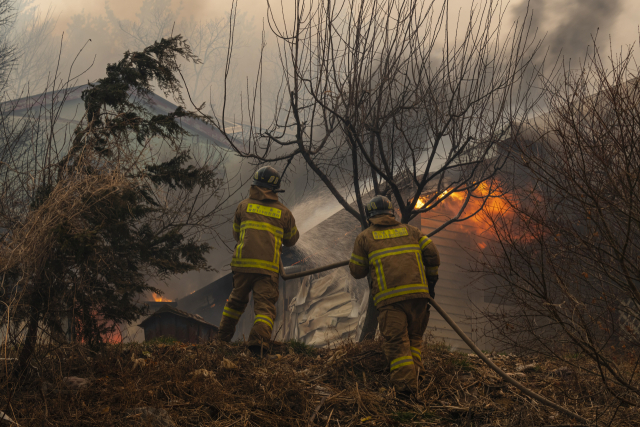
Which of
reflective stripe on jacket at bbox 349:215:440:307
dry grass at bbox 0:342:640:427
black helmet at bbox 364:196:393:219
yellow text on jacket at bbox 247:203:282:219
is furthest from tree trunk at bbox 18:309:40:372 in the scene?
black helmet at bbox 364:196:393:219

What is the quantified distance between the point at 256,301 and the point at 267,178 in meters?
1.31

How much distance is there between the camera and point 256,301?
184 inches

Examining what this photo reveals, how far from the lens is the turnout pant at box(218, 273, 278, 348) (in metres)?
4.54

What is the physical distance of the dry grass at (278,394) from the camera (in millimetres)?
2877

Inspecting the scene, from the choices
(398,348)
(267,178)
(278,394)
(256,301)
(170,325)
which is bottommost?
(278,394)

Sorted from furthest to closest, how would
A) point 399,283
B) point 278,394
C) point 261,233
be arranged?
point 261,233
point 399,283
point 278,394

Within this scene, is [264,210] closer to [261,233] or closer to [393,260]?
[261,233]

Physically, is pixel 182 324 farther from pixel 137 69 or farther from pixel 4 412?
pixel 4 412

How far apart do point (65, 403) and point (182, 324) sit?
5295 mm

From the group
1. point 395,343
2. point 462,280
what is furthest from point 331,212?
point 395,343

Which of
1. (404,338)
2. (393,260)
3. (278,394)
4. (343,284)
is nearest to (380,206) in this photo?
(393,260)

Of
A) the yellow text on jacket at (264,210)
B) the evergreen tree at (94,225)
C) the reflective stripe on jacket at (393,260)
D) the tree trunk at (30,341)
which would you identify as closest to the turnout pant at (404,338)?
the reflective stripe on jacket at (393,260)

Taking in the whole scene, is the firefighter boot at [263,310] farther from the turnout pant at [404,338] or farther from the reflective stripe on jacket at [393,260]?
the turnout pant at [404,338]

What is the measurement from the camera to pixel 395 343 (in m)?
3.75
